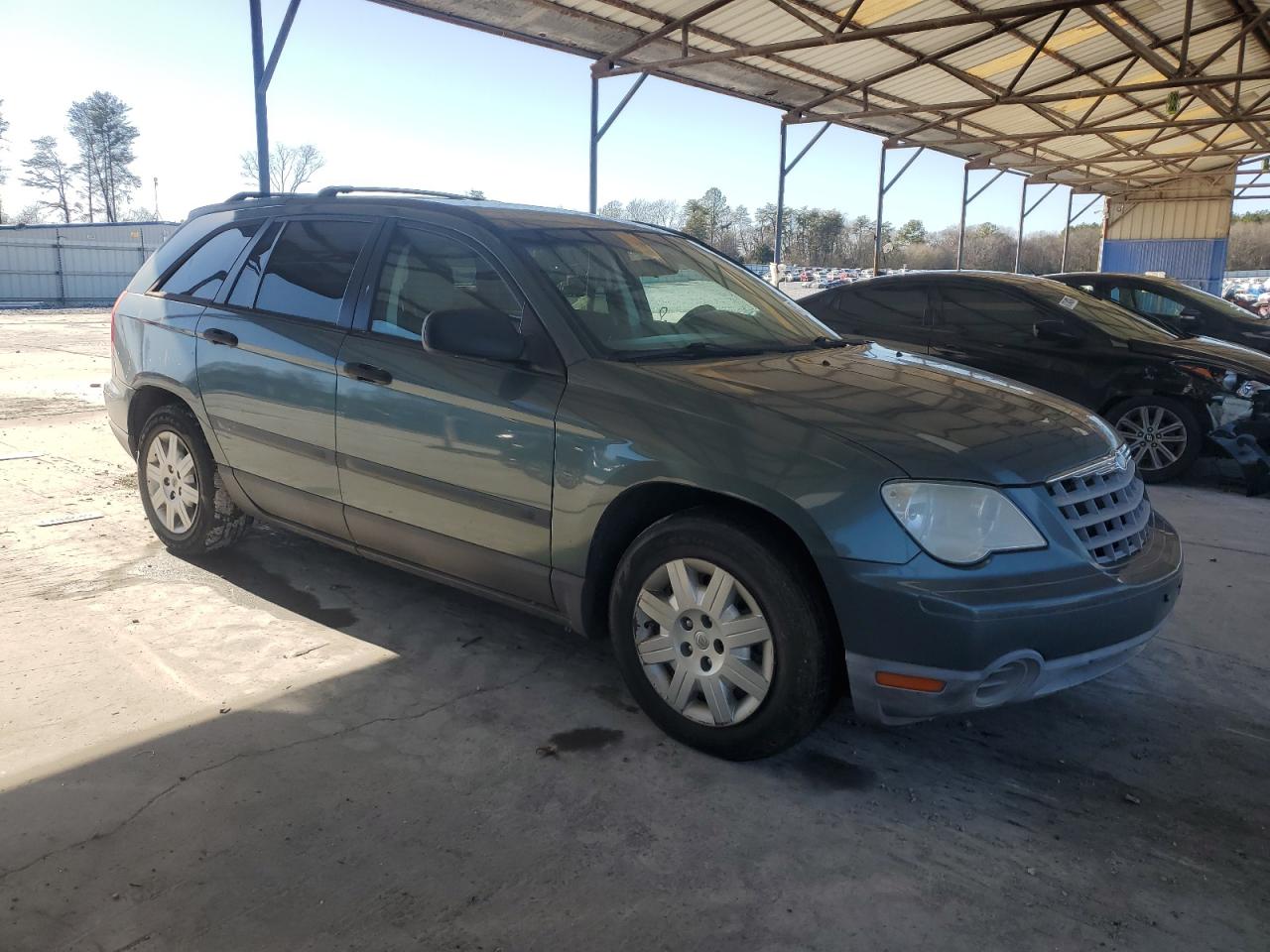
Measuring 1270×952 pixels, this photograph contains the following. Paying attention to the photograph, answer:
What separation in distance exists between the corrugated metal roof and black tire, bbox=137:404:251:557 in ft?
20.3

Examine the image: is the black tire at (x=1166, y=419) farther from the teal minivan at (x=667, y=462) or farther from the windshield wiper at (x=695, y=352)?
the windshield wiper at (x=695, y=352)

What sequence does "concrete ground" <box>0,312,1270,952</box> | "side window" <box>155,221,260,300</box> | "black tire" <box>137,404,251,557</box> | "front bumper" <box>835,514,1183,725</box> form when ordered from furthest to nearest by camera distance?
"black tire" <box>137,404,251,557</box> → "side window" <box>155,221,260,300</box> → "front bumper" <box>835,514,1183,725</box> → "concrete ground" <box>0,312,1270,952</box>

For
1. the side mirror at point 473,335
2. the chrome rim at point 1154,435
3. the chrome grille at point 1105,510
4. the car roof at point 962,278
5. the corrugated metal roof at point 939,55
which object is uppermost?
the corrugated metal roof at point 939,55

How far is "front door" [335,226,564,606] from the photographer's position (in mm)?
3299

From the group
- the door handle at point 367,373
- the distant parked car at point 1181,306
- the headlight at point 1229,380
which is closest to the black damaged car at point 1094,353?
the headlight at point 1229,380

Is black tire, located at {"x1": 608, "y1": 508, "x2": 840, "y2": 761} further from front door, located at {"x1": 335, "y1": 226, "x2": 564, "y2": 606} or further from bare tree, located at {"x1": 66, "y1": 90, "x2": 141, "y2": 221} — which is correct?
bare tree, located at {"x1": 66, "y1": 90, "x2": 141, "y2": 221}

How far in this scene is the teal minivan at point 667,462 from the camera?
2682mm

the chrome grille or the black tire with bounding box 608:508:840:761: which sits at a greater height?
the chrome grille

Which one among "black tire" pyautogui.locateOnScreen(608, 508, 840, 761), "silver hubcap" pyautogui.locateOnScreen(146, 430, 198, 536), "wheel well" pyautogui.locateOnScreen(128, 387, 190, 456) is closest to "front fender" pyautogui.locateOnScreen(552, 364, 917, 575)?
"black tire" pyautogui.locateOnScreen(608, 508, 840, 761)

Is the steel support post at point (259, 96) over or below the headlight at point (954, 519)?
over

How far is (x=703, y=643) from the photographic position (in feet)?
9.74

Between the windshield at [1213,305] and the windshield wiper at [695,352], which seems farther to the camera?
the windshield at [1213,305]

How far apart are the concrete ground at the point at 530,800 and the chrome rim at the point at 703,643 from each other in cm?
22

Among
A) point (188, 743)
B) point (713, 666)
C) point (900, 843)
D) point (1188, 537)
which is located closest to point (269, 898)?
point (188, 743)
